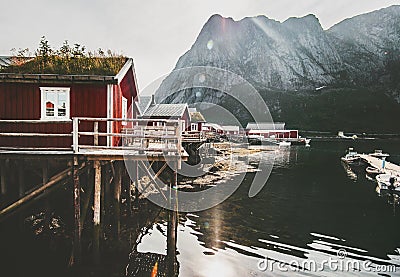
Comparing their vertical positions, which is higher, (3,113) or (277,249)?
(3,113)

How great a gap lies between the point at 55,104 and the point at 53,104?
0.28ft

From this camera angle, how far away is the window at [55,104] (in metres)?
13.2

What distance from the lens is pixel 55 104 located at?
13352 millimetres

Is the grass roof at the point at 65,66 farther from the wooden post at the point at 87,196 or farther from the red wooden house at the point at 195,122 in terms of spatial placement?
the red wooden house at the point at 195,122

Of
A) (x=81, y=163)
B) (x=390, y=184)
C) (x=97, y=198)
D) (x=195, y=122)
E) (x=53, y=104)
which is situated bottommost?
(x=390, y=184)

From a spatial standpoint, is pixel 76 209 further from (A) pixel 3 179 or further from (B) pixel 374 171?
(B) pixel 374 171

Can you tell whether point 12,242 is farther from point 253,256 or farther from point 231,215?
point 231,215

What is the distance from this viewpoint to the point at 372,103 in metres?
168

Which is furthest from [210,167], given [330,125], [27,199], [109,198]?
[330,125]

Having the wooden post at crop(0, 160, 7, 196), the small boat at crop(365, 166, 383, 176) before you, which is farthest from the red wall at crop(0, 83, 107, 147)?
the small boat at crop(365, 166, 383, 176)

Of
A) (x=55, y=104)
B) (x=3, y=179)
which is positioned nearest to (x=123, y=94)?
(x=55, y=104)

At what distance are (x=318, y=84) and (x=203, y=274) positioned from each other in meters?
200

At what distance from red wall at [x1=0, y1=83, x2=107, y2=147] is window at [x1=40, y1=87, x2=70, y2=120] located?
0.18 m

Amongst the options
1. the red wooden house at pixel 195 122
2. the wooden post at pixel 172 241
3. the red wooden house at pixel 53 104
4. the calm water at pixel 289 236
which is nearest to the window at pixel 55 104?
the red wooden house at pixel 53 104
